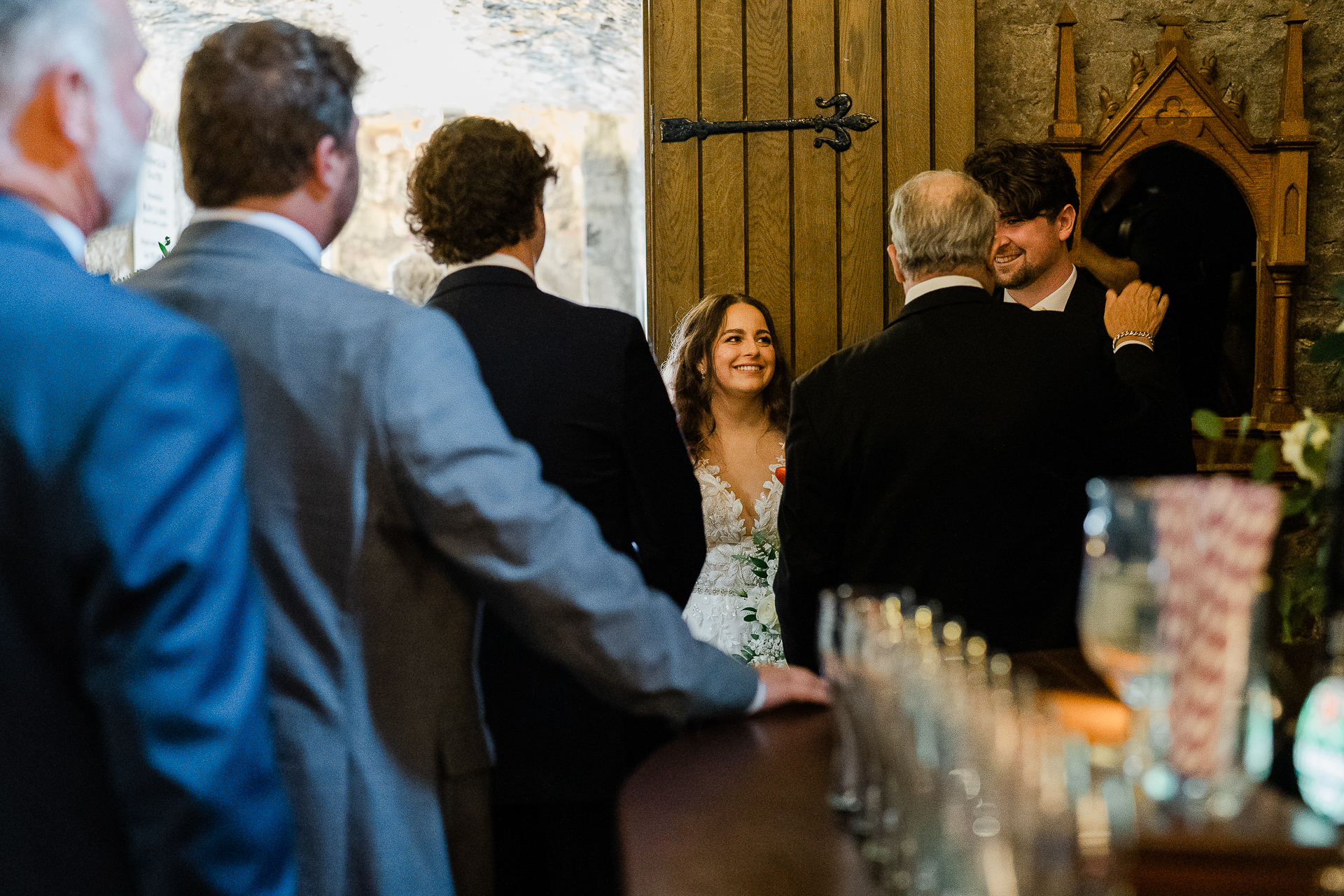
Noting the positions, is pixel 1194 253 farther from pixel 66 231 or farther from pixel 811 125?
pixel 66 231

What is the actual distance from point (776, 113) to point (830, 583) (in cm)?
167

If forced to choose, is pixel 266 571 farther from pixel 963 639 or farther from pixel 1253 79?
pixel 1253 79

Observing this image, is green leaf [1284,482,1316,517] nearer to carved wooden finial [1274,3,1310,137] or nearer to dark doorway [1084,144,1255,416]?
dark doorway [1084,144,1255,416]

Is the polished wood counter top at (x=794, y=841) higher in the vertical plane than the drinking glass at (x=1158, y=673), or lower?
lower

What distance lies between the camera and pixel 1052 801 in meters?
0.77

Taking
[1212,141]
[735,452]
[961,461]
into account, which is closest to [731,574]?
[735,452]

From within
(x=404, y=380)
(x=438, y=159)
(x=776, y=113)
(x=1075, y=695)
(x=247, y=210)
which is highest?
(x=776, y=113)

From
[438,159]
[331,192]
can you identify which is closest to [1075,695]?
[331,192]

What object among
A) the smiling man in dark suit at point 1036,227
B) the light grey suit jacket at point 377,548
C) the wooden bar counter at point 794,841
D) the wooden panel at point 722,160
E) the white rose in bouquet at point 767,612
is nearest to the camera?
the wooden bar counter at point 794,841

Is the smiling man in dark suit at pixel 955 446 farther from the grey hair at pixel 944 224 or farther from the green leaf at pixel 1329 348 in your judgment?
the green leaf at pixel 1329 348

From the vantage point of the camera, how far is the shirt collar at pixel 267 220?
1245 millimetres

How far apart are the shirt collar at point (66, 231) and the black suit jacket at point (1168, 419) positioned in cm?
169

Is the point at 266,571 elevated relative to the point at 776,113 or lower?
lower

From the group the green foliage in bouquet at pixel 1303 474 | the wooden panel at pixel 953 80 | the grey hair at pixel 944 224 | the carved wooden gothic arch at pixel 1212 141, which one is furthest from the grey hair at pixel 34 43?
the carved wooden gothic arch at pixel 1212 141
